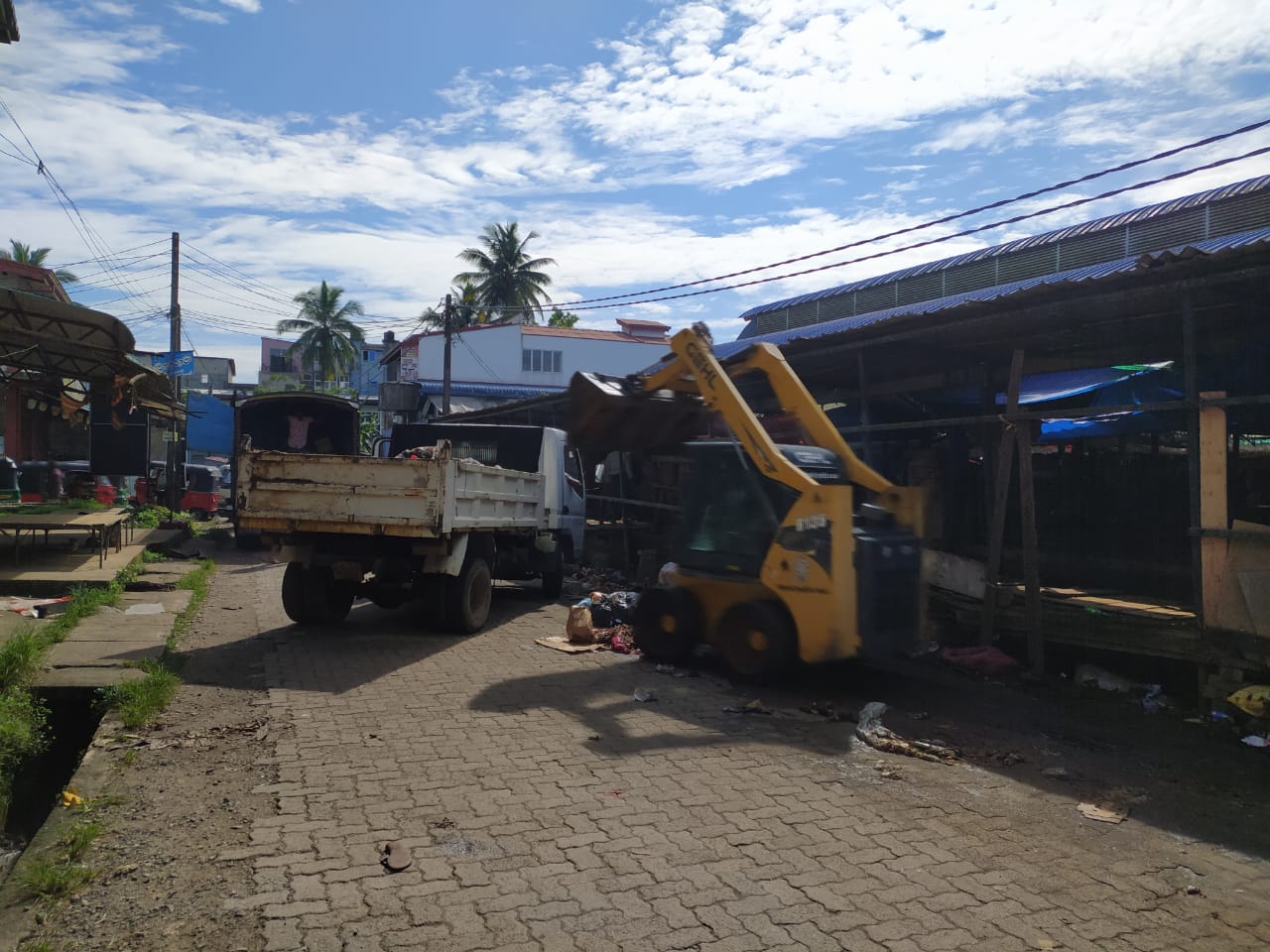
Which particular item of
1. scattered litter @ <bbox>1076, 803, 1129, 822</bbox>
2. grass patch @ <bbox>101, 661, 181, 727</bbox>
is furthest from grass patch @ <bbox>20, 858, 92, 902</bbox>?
scattered litter @ <bbox>1076, 803, 1129, 822</bbox>

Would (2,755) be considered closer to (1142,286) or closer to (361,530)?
(361,530)

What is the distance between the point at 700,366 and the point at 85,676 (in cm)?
521

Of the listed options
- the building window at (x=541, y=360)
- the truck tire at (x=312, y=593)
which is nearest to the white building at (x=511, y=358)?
the building window at (x=541, y=360)

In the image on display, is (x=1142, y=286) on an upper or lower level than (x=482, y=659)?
upper

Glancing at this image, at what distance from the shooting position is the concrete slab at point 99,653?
7.02 m

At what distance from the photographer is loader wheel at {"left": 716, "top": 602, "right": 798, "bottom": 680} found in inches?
277

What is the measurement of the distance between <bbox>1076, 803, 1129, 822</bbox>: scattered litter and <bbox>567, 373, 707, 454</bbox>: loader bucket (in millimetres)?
4745

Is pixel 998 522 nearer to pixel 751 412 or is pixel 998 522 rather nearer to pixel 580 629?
pixel 751 412

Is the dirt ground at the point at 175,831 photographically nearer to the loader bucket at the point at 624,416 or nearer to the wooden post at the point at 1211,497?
the loader bucket at the point at 624,416

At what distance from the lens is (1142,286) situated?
7.02 meters

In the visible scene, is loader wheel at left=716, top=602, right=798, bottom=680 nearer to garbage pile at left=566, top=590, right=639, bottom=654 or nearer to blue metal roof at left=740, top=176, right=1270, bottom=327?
garbage pile at left=566, top=590, right=639, bottom=654

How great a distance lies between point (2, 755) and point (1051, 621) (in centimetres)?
763

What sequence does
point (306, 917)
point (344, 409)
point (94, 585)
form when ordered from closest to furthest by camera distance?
point (306, 917) → point (94, 585) → point (344, 409)

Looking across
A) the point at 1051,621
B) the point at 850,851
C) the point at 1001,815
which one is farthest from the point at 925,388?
the point at 850,851
